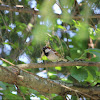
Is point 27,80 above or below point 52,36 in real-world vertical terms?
below

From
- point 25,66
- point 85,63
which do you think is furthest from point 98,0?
point 25,66

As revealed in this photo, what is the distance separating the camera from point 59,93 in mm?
2232

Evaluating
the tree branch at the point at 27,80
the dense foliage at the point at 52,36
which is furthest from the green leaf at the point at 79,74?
the tree branch at the point at 27,80

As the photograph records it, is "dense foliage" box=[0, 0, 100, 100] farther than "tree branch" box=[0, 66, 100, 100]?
No

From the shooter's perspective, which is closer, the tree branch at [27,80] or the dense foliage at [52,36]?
the dense foliage at [52,36]

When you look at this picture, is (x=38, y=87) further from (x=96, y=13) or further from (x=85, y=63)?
(x=96, y=13)

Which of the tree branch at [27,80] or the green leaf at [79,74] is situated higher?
the green leaf at [79,74]

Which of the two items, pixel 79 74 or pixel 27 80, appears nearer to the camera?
pixel 79 74

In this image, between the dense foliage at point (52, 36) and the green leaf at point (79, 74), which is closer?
the dense foliage at point (52, 36)

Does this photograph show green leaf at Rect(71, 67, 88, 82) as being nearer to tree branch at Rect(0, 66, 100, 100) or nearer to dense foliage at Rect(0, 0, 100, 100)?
dense foliage at Rect(0, 0, 100, 100)

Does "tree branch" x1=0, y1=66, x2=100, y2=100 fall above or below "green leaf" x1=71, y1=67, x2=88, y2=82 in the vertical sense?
below

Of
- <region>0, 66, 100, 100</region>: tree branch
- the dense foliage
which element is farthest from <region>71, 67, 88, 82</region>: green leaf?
<region>0, 66, 100, 100</region>: tree branch

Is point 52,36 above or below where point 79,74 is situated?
above

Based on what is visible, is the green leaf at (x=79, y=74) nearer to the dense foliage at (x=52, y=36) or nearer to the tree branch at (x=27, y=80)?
the dense foliage at (x=52, y=36)
